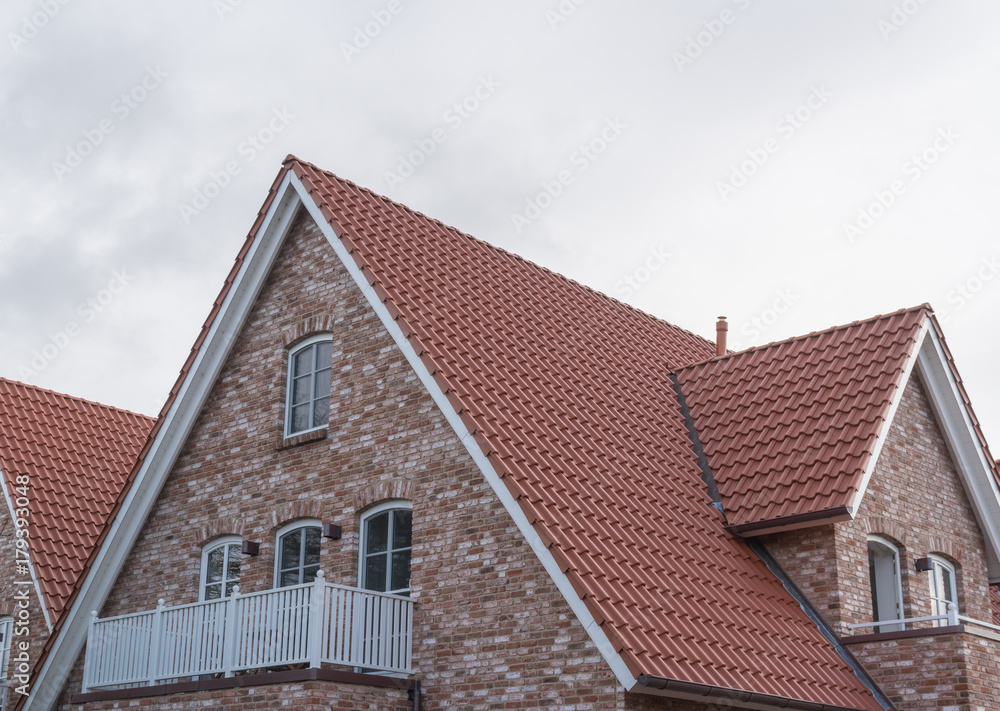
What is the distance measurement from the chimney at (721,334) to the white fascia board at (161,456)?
8693 mm

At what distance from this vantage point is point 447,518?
14.4 meters

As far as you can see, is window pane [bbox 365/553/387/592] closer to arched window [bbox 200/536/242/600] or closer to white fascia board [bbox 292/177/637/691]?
white fascia board [bbox 292/177/637/691]

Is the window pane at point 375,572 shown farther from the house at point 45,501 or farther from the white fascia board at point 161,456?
the house at point 45,501

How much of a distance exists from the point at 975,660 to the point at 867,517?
7.94 ft

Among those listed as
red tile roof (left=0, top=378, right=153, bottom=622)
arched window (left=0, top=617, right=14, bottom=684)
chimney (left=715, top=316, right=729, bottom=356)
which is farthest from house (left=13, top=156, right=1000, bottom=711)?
arched window (left=0, top=617, right=14, bottom=684)

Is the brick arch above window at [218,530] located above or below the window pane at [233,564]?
above

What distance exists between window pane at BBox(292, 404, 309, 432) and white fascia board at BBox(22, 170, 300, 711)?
5.70ft

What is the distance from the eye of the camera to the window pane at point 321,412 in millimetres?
16766

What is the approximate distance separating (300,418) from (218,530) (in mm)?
1981

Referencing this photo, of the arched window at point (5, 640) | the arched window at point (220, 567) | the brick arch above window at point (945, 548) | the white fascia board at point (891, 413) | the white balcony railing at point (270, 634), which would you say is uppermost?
the white fascia board at point (891, 413)

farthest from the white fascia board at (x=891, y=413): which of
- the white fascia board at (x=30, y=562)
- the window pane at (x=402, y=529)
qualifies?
the white fascia board at (x=30, y=562)

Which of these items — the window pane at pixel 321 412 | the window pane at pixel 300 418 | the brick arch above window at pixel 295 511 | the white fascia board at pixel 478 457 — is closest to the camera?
the white fascia board at pixel 478 457

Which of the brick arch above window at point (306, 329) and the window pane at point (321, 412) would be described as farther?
the brick arch above window at point (306, 329)

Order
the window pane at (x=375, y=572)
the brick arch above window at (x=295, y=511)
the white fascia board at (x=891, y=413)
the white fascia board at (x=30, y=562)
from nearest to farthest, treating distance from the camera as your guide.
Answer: the window pane at (x=375, y=572) < the white fascia board at (x=891, y=413) < the brick arch above window at (x=295, y=511) < the white fascia board at (x=30, y=562)
